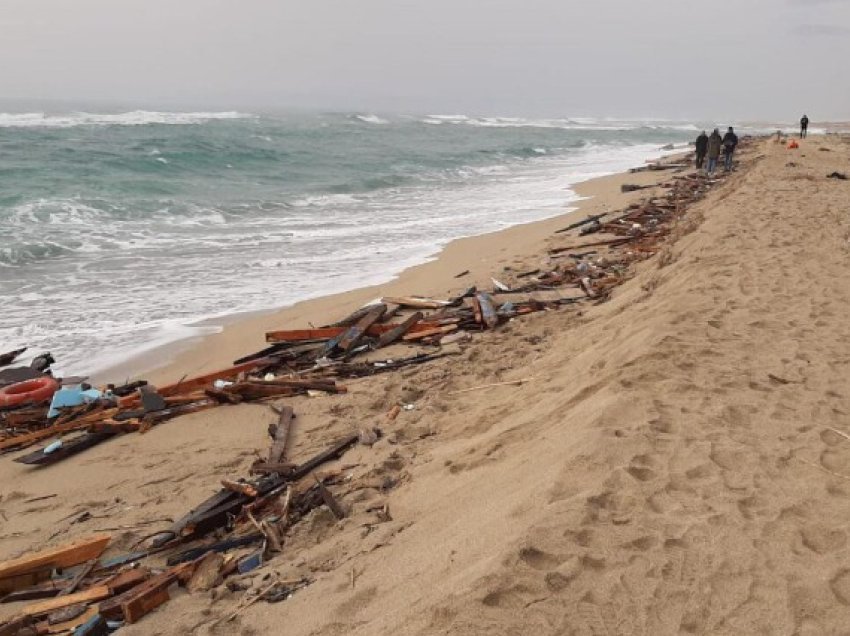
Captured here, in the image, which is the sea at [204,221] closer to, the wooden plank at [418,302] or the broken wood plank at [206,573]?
the wooden plank at [418,302]

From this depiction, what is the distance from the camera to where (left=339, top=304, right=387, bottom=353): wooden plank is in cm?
708

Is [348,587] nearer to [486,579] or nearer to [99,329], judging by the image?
[486,579]

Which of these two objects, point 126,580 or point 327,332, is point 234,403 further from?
point 126,580

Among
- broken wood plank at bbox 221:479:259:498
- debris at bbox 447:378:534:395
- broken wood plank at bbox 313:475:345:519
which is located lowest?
broken wood plank at bbox 221:479:259:498

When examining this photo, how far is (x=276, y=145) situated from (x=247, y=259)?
94.2 feet

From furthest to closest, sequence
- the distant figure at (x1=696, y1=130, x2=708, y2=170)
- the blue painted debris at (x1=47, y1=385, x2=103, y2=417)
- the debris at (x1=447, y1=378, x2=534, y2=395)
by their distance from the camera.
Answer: the distant figure at (x1=696, y1=130, x2=708, y2=170) → the blue painted debris at (x1=47, y1=385, x2=103, y2=417) → the debris at (x1=447, y1=378, x2=534, y2=395)

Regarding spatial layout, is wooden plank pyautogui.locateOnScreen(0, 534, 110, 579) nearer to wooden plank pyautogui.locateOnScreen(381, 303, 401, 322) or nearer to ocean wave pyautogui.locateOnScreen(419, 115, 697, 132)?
wooden plank pyautogui.locateOnScreen(381, 303, 401, 322)

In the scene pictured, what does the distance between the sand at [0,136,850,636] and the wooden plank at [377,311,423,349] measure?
907 mm

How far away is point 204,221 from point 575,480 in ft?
51.3


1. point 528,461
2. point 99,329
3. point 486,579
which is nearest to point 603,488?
point 528,461

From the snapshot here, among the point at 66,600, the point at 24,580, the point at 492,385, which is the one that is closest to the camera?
the point at 66,600

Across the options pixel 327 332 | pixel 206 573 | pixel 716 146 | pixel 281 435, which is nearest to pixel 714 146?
pixel 716 146

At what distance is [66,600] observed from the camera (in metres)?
3.45

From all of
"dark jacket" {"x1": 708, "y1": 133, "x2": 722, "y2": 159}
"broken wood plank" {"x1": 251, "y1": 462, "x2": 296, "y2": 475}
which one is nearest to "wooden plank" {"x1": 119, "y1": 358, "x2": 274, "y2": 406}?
"broken wood plank" {"x1": 251, "y1": 462, "x2": 296, "y2": 475}
